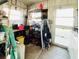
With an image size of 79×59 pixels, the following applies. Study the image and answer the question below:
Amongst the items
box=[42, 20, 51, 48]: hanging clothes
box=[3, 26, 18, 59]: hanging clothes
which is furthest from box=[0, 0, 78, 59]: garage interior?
box=[3, 26, 18, 59]: hanging clothes

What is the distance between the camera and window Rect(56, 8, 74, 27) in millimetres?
4436

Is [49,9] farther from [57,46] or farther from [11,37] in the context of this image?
[11,37]

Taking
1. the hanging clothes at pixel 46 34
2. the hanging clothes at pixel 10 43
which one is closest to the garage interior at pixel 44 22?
the hanging clothes at pixel 46 34

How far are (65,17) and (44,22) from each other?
0.95m

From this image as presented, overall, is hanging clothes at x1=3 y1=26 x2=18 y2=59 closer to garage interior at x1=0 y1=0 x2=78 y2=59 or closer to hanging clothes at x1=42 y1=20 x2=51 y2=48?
garage interior at x1=0 y1=0 x2=78 y2=59

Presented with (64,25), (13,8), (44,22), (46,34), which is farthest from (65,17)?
(13,8)

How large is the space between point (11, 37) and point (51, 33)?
9.47 feet

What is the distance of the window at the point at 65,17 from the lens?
4436 mm

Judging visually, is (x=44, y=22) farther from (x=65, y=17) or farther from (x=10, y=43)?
(x=10, y=43)

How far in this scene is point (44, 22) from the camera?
4637mm

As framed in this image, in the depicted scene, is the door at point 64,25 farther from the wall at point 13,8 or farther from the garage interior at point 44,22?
the wall at point 13,8

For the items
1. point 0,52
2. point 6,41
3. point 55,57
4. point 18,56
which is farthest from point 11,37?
point 55,57

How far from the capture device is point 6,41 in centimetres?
243

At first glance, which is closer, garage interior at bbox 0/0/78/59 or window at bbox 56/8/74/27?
garage interior at bbox 0/0/78/59
